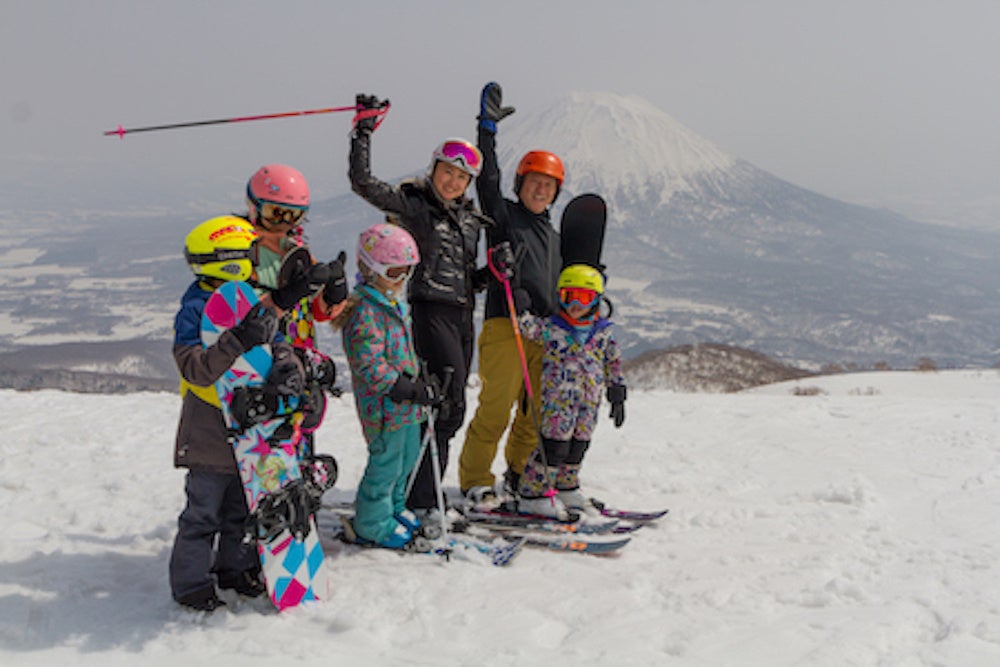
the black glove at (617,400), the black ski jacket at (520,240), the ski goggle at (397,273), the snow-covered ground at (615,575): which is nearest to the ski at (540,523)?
the snow-covered ground at (615,575)

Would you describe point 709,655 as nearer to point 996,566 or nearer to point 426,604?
point 426,604

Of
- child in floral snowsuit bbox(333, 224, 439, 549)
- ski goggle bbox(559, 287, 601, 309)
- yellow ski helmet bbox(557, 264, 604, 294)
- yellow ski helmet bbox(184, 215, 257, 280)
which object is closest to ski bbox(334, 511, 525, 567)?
child in floral snowsuit bbox(333, 224, 439, 549)

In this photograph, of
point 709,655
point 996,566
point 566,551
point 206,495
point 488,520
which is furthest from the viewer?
point 488,520

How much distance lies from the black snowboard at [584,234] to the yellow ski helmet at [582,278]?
46 centimetres

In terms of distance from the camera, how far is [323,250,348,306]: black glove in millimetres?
3631

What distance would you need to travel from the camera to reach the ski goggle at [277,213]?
3.95m

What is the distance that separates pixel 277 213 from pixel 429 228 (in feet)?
3.41

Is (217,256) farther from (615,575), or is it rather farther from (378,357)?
(615,575)

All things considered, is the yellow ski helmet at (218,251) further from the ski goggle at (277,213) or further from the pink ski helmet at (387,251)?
the pink ski helmet at (387,251)

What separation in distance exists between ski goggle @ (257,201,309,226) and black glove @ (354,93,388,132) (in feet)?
2.48

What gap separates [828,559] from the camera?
452 centimetres

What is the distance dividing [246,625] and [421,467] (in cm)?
167

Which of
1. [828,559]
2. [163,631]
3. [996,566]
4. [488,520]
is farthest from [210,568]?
Answer: [996,566]

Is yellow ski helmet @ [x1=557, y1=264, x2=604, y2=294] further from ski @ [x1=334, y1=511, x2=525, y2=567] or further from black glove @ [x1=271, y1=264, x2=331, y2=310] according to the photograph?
black glove @ [x1=271, y1=264, x2=331, y2=310]
